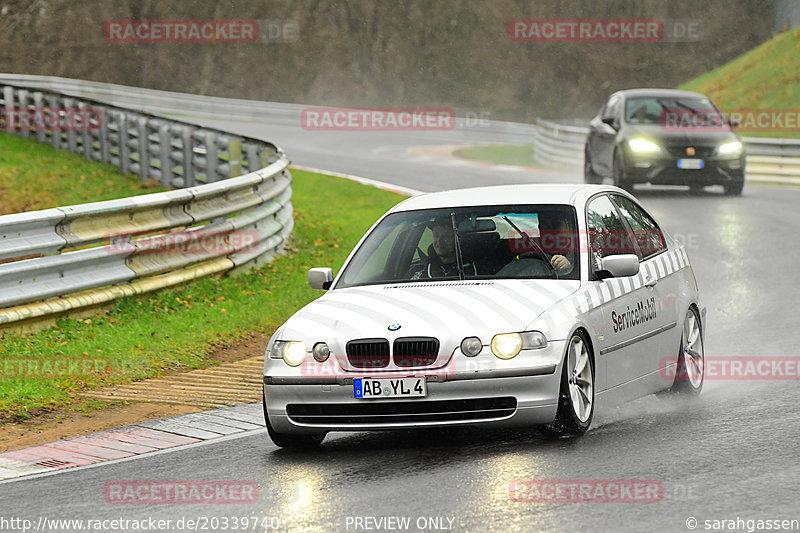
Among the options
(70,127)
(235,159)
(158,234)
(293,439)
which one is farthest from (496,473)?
(70,127)

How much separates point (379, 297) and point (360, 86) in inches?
2476

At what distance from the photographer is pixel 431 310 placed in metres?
7.64

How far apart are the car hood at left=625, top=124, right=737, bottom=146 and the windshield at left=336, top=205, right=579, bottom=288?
1380 cm

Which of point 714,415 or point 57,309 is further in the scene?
point 57,309

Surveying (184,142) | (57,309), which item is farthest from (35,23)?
(57,309)

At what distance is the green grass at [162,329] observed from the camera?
9859mm

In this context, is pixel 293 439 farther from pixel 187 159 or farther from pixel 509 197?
pixel 187 159

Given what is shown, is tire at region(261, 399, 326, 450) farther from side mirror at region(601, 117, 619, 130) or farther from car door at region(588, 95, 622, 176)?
side mirror at region(601, 117, 619, 130)

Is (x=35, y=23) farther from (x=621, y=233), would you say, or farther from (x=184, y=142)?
(x=621, y=233)

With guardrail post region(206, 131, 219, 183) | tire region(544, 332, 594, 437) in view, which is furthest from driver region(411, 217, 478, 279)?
guardrail post region(206, 131, 219, 183)

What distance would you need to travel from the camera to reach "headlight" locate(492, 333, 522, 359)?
7.35 m

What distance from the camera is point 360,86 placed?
70188mm

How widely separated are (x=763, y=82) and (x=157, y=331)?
3218cm

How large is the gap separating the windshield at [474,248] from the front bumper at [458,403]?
1131 millimetres
